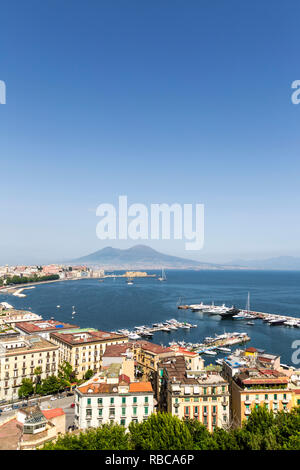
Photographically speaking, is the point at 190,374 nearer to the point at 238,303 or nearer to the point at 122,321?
the point at 122,321

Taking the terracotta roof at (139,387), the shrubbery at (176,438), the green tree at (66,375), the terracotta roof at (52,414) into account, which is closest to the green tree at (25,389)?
the green tree at (66,375)

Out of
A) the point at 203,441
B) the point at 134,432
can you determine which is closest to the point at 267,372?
the point at 203,441

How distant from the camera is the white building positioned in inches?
874

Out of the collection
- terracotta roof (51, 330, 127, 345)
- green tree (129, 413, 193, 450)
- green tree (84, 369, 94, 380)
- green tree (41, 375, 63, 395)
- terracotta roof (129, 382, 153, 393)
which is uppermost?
green tree (129, 413, 193, 450)

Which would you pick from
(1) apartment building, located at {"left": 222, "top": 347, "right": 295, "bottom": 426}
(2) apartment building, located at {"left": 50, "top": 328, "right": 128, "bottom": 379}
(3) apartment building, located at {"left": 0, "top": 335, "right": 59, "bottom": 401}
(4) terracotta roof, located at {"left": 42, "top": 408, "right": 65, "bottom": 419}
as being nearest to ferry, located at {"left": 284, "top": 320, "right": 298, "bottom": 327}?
(2) apartment building, located at {"left": 50, "top": 328, "right": 128, "bottom": 379}

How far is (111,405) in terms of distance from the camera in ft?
73.4

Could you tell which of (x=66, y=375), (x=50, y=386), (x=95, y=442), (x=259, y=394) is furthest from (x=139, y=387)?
(x=66, y=375)

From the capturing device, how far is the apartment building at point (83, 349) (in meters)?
38.9

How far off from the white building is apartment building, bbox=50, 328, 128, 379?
16901 millimetres

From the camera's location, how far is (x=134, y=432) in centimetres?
1750

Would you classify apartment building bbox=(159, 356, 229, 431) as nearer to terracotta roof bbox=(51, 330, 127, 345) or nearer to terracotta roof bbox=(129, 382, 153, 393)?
terracotta roof bbox=(129, 382, 153, 393)

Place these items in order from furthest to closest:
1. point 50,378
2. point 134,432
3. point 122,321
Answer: point 122,321
point 50,378
point 134,432

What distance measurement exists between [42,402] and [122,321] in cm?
4569
